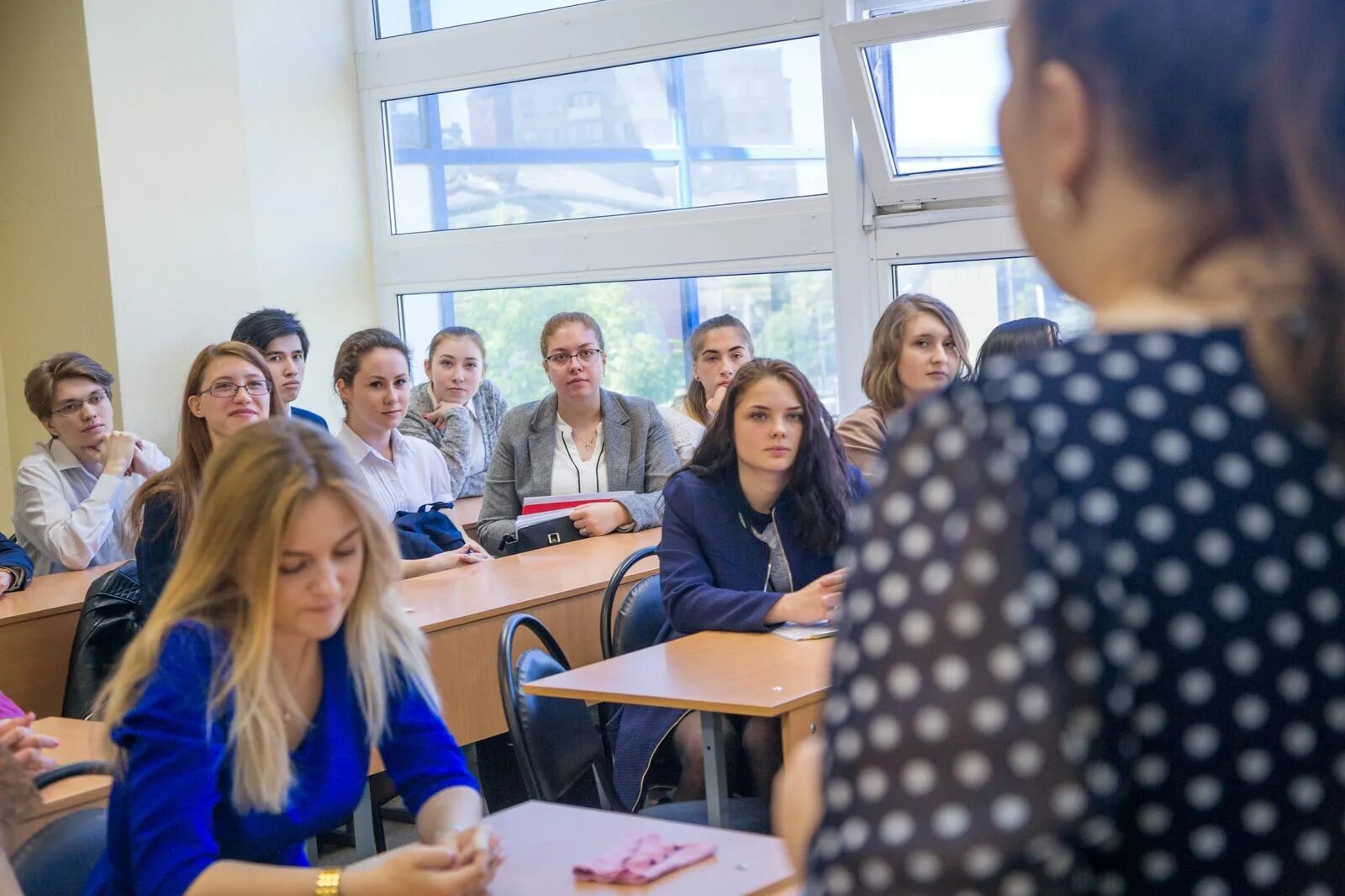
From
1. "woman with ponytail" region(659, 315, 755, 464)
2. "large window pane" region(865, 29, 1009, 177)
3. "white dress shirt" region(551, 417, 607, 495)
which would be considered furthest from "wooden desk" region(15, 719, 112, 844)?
"large window pane" region(865, 29, 1009, 177)

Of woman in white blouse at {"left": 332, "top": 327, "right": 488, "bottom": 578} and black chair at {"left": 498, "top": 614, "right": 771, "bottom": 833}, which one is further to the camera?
woman in white blouse at {"left": 332, "top": 327, "right": 488, "bottom": 578}

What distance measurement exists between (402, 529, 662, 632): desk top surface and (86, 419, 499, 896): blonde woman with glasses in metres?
1.49

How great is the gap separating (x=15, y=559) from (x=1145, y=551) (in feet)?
14.3

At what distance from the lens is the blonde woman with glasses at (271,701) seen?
171 centimetres

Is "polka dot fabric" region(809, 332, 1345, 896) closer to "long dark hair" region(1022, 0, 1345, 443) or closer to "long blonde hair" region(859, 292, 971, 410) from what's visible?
"long dark hair" region(1022, 0, 1345, 443)

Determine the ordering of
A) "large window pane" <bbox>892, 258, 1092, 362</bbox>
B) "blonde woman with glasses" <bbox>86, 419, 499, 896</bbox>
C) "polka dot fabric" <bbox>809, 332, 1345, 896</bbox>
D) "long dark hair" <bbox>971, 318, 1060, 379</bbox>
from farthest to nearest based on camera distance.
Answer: "large window pane" <bbox>892, 258, 1092, 362</bbox> → "long dark hair" <bbox>971, 318, 1060, 379</bbox> → "blonde woman with glasses" <bbox>86, 419, 499, 896</bbox> → "polka dot fabric" <bbox>809, 332, 1345, 896</bbox>

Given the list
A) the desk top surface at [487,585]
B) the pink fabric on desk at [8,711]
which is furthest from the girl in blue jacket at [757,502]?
the pink fabric on desk at [8,711]

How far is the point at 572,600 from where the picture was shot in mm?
3926

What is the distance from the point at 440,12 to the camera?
7.03m

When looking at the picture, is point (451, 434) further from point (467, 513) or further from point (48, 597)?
point (48, 597)

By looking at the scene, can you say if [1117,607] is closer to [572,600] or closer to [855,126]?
[572,600]

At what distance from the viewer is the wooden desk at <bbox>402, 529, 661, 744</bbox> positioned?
3.59 meters

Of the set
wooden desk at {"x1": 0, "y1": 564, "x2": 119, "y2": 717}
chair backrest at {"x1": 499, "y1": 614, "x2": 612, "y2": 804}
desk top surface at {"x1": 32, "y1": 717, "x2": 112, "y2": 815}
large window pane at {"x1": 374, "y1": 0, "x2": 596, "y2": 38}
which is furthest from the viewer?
large window pane at {"x1": 374, "y1": 0, "x2": 596, "y2": 38}

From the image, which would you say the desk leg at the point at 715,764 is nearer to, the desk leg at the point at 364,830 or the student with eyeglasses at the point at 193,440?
the desk leg at the point at 364,830
